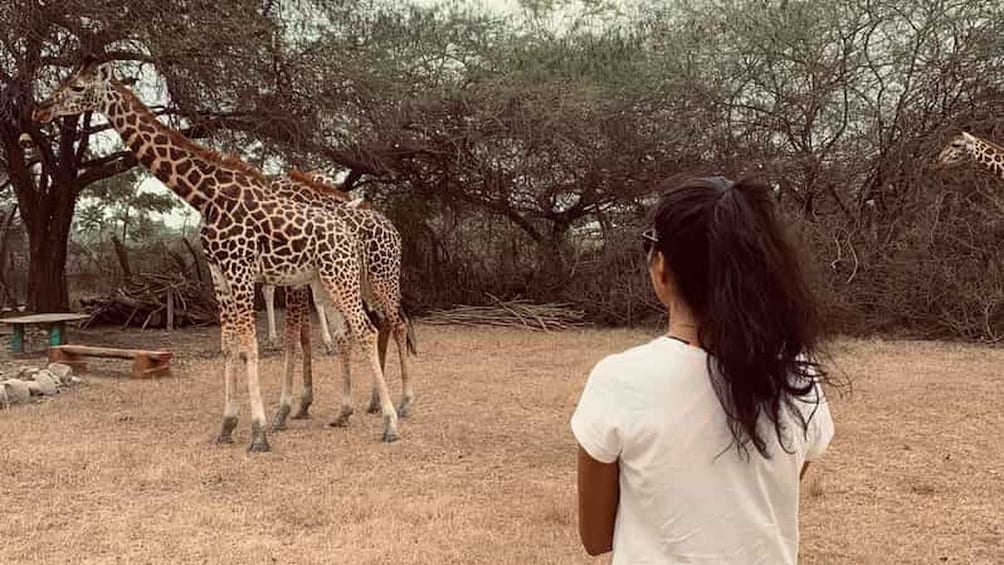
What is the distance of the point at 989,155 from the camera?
31.3 feet

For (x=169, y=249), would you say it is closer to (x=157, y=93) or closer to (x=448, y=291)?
(x=448, y=291)

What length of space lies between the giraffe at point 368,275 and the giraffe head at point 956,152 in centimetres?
664

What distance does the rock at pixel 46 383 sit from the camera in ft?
25.0

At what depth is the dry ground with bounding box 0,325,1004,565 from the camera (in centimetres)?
401

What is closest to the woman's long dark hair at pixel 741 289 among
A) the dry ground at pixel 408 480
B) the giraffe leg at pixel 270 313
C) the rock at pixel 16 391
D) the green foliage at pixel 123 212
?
the dry ground at pixel 408 480

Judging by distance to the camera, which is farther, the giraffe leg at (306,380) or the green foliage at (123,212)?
the green foliage at (123,212)

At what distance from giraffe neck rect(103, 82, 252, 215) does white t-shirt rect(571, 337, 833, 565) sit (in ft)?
16.1

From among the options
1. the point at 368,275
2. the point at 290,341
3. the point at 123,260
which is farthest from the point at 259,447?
the point at 123,260

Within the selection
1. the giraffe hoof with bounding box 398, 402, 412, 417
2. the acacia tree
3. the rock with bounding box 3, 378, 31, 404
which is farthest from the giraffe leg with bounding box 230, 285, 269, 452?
the acacia tree

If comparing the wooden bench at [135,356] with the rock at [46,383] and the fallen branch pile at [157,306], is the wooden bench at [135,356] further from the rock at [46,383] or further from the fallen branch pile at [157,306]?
the fallen branch pile at [157,306]

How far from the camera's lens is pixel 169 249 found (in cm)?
1559

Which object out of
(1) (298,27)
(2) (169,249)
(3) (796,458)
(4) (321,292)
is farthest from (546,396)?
(2) (169,249)

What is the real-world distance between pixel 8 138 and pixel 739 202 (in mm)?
11823

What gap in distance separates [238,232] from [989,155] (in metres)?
7.91
